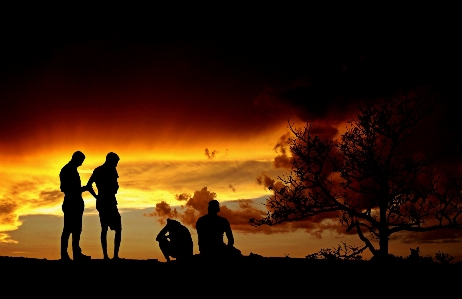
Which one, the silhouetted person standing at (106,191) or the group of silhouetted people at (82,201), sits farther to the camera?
the silhouetted person standing at (106,191)

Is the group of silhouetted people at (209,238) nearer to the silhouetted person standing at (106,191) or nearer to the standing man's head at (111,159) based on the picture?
the silhouetted person standing at (106,191)

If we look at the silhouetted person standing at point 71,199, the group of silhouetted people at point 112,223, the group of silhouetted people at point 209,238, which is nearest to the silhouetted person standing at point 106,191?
the group of silhouetted people at point 112,223

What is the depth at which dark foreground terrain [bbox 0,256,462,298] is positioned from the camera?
8936 millimetres

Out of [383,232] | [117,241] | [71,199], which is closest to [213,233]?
[117,241]

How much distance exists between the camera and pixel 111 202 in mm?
12516

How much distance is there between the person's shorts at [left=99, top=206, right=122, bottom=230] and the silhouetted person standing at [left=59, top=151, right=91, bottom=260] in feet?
1.64

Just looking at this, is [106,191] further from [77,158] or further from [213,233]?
[213,233]

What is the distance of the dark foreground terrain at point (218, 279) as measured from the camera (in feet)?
29.3

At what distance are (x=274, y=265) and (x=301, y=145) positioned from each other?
12.2 m

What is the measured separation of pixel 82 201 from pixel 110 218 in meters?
0.76

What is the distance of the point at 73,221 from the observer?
12.2 m

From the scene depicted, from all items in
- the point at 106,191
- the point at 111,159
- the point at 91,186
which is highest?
the point at 111,159

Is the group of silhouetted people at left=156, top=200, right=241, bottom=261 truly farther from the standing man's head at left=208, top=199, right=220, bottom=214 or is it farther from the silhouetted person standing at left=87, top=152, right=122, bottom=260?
the silhouetted person standing at left=87, top=152, right=122, bottom=260

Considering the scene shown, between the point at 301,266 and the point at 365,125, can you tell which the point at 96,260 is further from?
the point at 365,125
